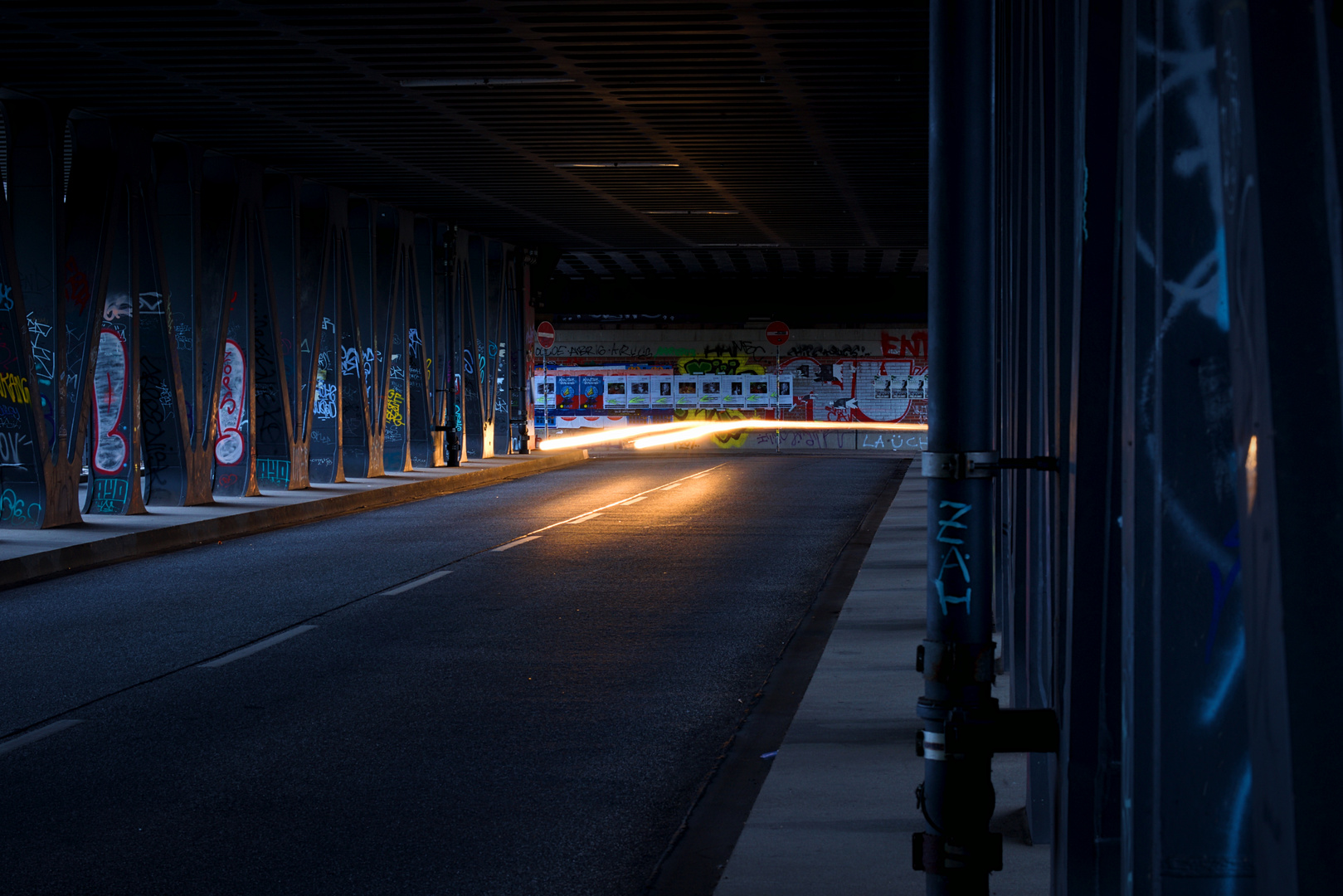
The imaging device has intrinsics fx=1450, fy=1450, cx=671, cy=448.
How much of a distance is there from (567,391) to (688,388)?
411cm

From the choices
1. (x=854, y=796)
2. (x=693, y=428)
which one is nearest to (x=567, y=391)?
(x=693, y=428)

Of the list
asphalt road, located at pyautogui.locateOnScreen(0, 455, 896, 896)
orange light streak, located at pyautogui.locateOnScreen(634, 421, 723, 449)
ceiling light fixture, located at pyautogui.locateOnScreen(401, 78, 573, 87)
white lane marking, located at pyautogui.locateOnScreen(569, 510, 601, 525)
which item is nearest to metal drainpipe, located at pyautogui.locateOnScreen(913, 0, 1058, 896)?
asphalt road, located at pyautogui.locateOnScreen(0, 455, 896, 896)

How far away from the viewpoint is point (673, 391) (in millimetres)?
48531

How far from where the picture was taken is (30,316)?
16.6m

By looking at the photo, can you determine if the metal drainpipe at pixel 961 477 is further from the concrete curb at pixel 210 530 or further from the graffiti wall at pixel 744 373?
the graffiti wall at pixel 744 373

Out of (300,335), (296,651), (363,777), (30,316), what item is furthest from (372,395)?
(363,777)

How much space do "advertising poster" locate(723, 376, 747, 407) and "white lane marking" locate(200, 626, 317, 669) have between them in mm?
38054

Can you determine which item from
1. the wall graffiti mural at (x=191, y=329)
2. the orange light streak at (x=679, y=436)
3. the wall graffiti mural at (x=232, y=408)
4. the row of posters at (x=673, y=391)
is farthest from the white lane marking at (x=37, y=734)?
the row of posters at (x=673, y=391)

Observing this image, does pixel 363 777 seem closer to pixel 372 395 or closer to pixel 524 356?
pixel 372 395

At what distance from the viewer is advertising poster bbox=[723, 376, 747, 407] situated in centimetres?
4825

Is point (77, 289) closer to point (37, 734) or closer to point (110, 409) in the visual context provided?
point (110, 409)

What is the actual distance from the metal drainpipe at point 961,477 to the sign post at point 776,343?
3888 cm

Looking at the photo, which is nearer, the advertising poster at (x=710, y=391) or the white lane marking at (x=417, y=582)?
the white lane marking at (x=417, y=582)

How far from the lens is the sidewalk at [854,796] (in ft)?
16.3
